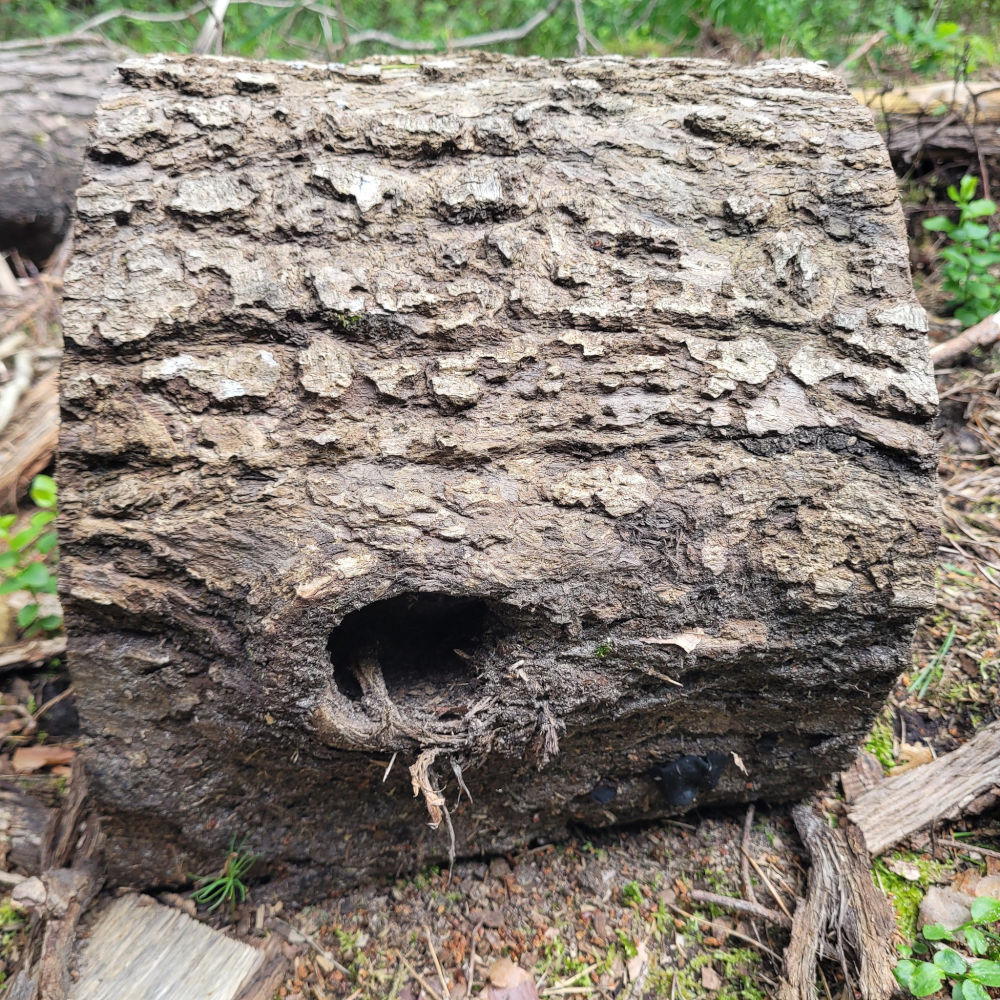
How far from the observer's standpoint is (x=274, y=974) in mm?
1629

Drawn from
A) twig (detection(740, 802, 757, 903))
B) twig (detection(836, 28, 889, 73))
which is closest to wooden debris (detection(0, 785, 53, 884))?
twig (detection(740, 802, 757, 903))

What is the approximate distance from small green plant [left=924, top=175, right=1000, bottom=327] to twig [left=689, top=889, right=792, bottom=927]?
2.23 metres

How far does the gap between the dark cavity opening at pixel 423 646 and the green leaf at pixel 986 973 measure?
113 centimetres

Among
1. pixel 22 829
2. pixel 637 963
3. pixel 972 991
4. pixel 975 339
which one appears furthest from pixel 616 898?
pixel 975 339

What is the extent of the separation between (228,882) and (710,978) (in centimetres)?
113

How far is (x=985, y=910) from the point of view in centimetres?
153

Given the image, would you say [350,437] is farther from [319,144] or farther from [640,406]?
[319,144]

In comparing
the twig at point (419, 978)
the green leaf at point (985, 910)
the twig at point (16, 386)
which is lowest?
the twig at point (419, 978)

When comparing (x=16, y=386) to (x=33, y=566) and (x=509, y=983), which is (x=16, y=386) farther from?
(x=509, y=983)

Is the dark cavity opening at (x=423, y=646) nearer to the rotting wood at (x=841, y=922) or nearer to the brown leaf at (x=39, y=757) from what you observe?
the rotting wood at (x=841, y=922)

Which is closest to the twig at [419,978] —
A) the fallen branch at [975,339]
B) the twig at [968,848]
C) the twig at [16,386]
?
the twig at [968,848]

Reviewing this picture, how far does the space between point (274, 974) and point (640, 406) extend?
1.48m

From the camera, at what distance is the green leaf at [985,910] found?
151 centimetres

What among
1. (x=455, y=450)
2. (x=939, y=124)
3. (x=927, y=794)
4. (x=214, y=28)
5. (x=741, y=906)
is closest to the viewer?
(x=455, y=450)
